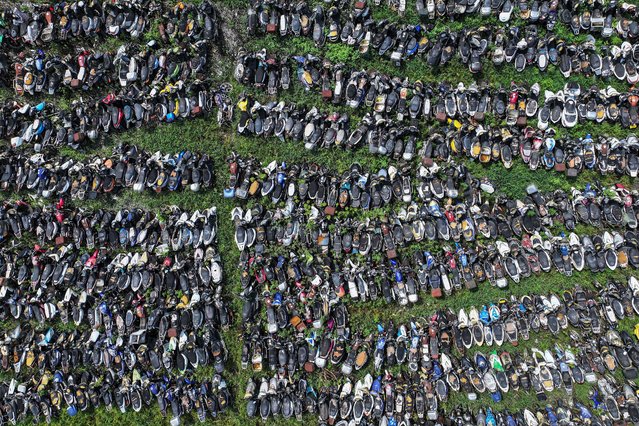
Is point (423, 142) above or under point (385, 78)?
under

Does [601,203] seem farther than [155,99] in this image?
No

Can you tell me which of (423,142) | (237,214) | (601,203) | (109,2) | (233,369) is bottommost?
(233,369)

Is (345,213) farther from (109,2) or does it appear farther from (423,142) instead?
(109,2)

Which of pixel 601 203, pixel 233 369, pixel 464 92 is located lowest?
pixel 233 369

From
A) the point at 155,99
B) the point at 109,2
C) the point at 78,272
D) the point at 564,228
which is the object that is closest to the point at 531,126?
the point at 564,228

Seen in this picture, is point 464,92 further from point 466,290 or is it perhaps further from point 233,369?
point 233,369

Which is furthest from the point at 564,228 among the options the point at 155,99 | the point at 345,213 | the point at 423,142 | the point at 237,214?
the point at 155,99
